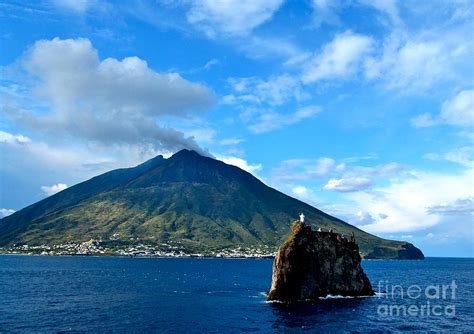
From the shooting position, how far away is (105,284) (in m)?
157

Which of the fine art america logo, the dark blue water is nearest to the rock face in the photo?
the dark blue water

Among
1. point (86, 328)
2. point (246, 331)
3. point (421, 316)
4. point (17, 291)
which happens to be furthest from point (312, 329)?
point (17, 291)

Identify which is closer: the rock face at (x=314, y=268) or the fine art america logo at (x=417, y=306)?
the fine art america logo at (x=417, y=306)

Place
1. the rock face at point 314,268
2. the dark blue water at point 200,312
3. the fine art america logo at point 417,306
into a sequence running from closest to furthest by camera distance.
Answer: the dark blue water at point 200,312 < the fine art america logo at point 417,306 < the rock face at point 314,268

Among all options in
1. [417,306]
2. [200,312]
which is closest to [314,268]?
[417,306]

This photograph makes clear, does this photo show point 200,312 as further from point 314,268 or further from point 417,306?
point 417,306

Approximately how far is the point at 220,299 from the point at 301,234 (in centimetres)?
2970

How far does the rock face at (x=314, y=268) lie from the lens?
110 metres

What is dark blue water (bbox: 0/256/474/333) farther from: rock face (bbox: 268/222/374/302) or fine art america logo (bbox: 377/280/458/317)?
rock face (bbox: 268/222/374/302)

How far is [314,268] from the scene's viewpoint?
112625 millimetres

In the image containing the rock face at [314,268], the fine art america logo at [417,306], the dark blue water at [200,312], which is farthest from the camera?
the rock face at [314,268]

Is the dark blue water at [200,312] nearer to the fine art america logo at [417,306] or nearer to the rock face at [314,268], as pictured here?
the fine art america logo at [417,306]

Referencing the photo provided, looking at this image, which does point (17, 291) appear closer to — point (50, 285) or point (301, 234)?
Answer: point (50, 285)

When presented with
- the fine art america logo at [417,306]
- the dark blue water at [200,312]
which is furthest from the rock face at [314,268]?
the fine art america logo at [417,306]
